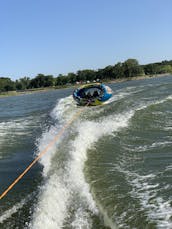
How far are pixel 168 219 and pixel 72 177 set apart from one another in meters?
2.39

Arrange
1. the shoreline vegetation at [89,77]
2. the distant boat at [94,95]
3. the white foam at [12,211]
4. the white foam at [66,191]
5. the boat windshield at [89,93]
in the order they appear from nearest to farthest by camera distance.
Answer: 1. the white foam at [66,191]
2. the white foam at [12,211]
3. the distant boat at [94,95]
4. the boat windshield at [89,93]
5. the shoreline vegetation at [89,77]

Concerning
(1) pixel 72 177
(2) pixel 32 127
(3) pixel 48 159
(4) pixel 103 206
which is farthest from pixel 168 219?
(2) pixel 32 127

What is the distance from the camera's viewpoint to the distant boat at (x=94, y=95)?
17.8m

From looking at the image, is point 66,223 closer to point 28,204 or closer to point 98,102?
point 28,204

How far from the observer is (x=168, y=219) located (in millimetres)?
4250

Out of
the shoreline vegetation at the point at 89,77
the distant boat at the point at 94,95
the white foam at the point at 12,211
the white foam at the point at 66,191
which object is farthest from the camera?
the shoreline vegetation at the point at 89,77

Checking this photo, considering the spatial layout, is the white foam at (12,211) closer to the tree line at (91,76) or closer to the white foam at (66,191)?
the white foam at (66,191)

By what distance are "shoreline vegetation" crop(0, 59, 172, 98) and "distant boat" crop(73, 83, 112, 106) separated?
92.3 m

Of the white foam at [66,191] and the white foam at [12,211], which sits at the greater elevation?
the white foam at [66,191]

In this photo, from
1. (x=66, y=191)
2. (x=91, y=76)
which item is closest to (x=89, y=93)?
(x=66, y=191)

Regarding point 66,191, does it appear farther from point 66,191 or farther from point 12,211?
point 12,211

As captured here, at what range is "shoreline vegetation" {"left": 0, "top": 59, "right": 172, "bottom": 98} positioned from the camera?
119m

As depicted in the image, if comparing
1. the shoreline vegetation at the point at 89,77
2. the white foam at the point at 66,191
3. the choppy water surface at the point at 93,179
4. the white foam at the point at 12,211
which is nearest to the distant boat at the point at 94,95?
the choppy water surface at the point at 93,179

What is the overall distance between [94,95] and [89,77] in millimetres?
107792
